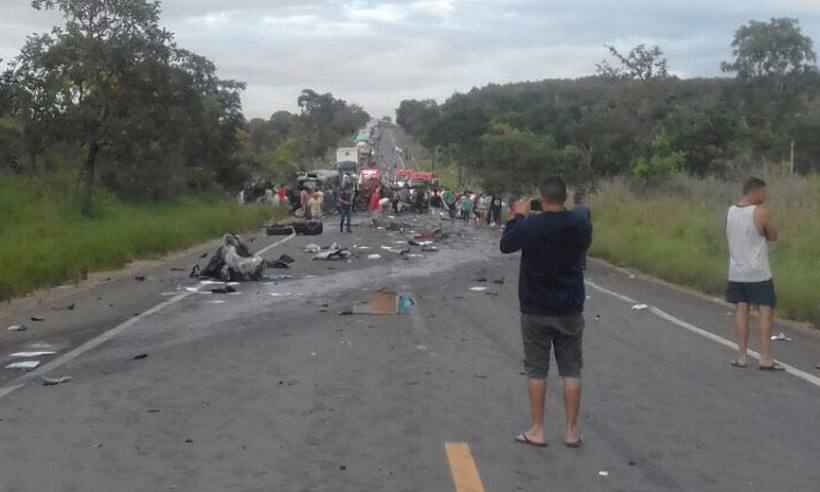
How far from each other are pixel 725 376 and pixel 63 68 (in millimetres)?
23358

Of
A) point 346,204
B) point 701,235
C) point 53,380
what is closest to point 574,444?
point 53,380

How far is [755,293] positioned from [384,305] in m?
6.63

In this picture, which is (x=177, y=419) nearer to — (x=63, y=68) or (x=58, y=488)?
(x=58, y=488)

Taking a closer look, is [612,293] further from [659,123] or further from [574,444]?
[659,123]

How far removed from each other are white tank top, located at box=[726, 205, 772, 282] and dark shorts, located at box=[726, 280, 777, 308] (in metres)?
0.05

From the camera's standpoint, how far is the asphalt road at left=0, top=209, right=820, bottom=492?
285 inches

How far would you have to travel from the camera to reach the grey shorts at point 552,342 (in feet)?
26.1

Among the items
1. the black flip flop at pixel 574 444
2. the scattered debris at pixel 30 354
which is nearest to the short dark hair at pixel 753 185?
the black flip flop at pixel 574 444

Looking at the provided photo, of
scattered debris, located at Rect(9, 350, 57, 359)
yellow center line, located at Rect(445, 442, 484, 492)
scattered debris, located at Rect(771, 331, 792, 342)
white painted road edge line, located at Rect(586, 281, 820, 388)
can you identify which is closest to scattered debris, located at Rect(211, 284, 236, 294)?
white painted road edge line, located at Rect(586, 281, 820, 388)

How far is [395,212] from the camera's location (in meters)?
66.1

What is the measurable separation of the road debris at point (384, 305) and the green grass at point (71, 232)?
19.3ft

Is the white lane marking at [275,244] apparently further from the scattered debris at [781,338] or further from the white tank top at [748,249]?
the white tank top at [748,249]

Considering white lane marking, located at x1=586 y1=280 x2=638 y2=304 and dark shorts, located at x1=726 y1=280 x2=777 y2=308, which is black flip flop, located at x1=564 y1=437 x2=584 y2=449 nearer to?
dark shorts, located at x1=726 y1=280 x2=777 y2=308

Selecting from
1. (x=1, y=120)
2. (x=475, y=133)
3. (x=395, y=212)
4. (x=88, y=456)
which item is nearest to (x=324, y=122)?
(x=475, y=133)
